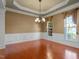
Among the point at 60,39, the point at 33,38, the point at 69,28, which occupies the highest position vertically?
the point at 69,28

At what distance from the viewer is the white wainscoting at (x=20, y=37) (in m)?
5.65

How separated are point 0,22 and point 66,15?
4.75 meters

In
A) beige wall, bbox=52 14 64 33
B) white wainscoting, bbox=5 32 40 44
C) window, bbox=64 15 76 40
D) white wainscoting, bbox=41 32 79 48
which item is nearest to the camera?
white wainscoting, bbox=41 32 79 48

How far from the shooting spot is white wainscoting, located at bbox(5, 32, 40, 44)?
5.65 meters

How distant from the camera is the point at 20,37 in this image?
6.55 metres

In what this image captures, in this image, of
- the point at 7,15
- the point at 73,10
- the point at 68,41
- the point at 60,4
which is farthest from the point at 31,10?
the point at 68,41

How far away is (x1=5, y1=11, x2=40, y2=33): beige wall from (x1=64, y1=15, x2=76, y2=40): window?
11.7 ft

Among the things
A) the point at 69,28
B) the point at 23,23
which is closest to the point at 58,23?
the point at 69,28

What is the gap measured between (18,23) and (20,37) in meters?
1.30

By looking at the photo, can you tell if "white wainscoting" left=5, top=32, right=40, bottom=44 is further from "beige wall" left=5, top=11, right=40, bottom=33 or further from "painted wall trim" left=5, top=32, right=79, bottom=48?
"beige wall" left=5, top=11, right=40, bottom=33

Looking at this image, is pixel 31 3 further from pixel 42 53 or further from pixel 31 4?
pixel 42 53

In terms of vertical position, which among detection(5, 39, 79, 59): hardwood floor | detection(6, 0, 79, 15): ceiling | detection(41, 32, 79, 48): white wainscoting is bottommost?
detection(5, 39, 79, 59): hardwood floor

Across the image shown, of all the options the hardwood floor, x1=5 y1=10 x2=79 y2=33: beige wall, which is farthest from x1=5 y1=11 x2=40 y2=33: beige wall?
the hardwood floor

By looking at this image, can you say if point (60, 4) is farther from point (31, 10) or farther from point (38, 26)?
point (38, 26)
